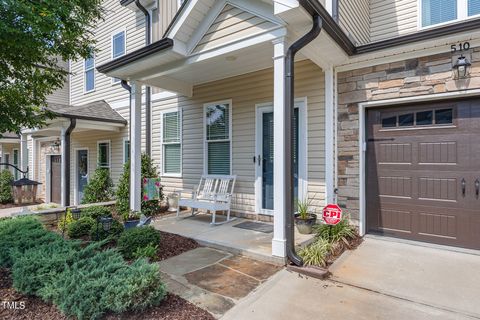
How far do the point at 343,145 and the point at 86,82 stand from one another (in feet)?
30.6

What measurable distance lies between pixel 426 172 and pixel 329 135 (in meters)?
1.47

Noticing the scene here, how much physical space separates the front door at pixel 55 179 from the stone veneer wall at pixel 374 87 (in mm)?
10572

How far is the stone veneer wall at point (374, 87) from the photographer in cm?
379

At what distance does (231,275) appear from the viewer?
3084 mm

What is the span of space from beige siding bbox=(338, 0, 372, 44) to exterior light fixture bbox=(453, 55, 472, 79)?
1663 millimetres

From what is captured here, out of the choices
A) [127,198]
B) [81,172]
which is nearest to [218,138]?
[127,198]

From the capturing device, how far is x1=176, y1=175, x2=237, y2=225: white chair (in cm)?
505

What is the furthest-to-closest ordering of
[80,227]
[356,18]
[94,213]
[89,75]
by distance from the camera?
[89,75] < [94,213] < [356,18] < [80,227]

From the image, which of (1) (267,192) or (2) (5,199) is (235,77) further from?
(2) (5,199)

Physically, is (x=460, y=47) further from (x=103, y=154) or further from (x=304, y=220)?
(x=103, y=154)

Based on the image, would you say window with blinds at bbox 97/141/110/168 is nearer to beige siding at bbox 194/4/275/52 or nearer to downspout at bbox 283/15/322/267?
beige siding at bbox 194/4/275/52

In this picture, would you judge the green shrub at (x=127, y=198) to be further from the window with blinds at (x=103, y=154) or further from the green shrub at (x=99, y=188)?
the window with blinds at (x=103, y=154)

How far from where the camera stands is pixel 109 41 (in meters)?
9.04

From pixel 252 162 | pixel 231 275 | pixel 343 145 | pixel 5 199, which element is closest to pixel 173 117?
pixel 252 162
